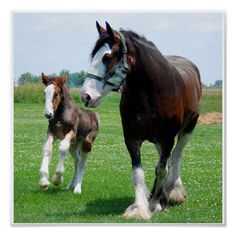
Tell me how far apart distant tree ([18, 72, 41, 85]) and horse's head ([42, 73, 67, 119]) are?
0.35ft

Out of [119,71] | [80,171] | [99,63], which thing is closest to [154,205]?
[80,171]

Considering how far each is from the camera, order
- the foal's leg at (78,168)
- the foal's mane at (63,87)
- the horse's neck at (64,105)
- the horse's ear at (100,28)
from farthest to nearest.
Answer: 1. the foal's leg at (78,168)
2. the horse's neck at (64,105)
3. the foal's mane at (63,87)
4. the horse's ear at (100,28)

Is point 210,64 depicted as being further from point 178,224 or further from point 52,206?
point 52,206

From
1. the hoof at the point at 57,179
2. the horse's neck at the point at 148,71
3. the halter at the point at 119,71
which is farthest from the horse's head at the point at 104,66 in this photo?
the hoof at the point at 57,179

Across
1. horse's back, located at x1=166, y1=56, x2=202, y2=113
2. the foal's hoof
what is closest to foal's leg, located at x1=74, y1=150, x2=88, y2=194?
the foal's hoof

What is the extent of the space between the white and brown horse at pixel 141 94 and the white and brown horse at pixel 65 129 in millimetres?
703

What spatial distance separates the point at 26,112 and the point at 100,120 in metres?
0.75

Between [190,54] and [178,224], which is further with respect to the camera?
[190,54]

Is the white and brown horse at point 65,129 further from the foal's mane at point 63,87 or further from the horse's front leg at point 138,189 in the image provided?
the horse's front leg at point 138,189

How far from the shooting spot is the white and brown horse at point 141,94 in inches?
203

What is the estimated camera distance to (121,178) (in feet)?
20.2

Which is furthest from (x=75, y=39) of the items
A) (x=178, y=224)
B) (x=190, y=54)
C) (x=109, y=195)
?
(x=178, y=224)
